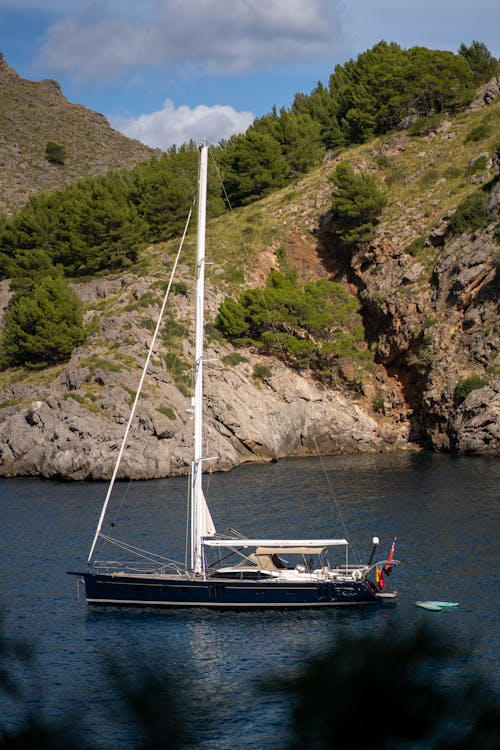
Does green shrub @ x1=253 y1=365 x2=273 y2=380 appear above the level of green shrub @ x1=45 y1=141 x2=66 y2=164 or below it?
below

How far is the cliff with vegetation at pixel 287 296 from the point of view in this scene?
68.1 meters

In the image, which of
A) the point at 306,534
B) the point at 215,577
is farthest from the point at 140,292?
the point at 215,577

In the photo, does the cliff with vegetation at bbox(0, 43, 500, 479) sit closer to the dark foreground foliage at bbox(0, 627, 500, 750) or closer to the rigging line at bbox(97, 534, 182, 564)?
the rigging line at bbox(97, 534, 182, 564)

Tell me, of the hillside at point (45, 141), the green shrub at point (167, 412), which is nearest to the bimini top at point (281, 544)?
the green shrub at point (167, 412)

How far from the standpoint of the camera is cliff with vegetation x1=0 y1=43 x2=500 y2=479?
68.1 m

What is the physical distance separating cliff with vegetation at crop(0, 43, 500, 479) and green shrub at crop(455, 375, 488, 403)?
0.50ft

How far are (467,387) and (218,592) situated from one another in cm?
4157

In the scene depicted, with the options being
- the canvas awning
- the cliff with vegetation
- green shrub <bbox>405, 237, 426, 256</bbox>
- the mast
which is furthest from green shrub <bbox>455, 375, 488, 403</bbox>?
the mast

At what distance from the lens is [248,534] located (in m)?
43.0

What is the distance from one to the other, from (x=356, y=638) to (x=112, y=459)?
191 ft

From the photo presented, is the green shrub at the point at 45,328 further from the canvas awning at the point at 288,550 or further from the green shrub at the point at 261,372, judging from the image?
the canvas awning at the point at 288,550

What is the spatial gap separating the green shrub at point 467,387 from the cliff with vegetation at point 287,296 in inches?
6.0

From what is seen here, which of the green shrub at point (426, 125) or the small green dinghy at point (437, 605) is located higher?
the green shrub at point (426, 125)

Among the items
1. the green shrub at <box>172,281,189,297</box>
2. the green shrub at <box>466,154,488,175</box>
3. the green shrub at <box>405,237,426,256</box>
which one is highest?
the green shrub at <box>466,154,488,175</box>
